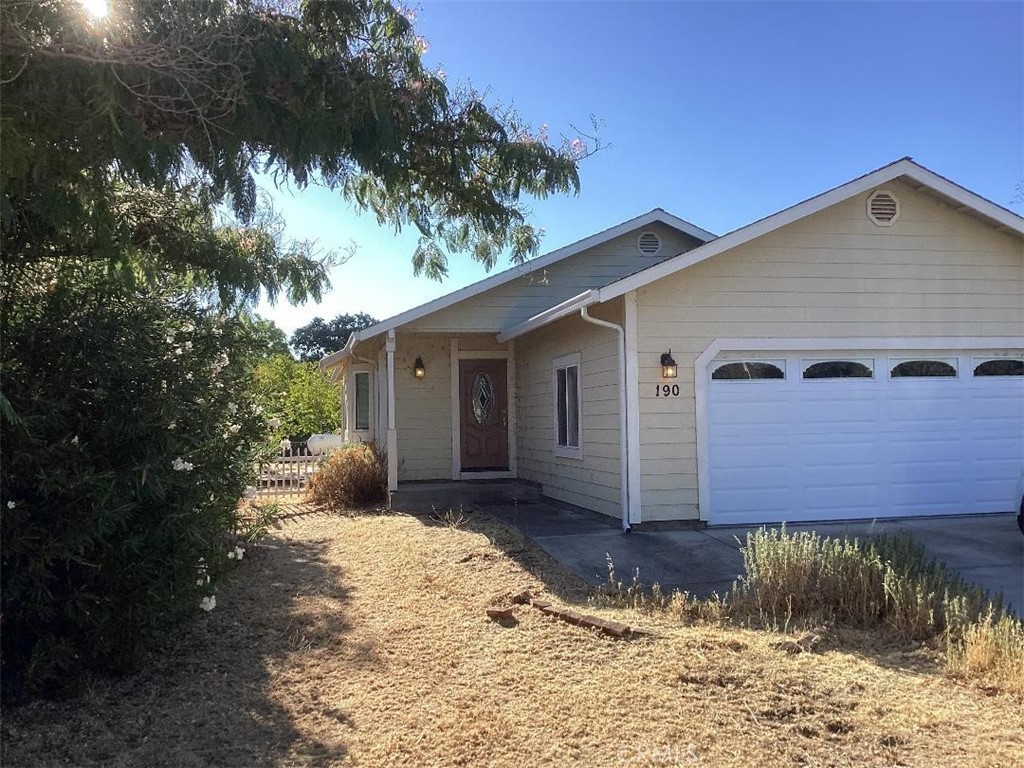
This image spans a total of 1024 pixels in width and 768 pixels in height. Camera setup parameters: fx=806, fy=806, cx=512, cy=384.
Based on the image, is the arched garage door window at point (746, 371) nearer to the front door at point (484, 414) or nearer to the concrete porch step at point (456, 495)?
the concrete porch step at point (456, 495)

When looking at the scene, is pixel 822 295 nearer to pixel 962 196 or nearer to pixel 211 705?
pixel 962 196

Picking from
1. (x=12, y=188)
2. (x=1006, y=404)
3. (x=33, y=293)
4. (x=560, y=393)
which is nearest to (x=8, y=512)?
(x=33, y=293)

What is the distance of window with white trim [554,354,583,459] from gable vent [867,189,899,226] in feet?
13.6

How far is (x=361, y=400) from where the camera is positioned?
1736 centimetres

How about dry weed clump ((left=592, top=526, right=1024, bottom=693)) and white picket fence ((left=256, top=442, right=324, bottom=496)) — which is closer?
dry weed clump ((left=592, top=526, right=1024, bottom=693))

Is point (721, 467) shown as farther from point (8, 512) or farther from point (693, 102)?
point (8, 512)

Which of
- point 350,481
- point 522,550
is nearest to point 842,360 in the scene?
point 522,550

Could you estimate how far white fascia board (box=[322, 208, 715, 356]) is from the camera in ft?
39.4

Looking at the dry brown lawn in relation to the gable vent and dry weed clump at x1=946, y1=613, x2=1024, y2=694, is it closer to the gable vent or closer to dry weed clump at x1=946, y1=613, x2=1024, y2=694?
dry weed clump at x1=946, y1=613, x2=1024, y2=694

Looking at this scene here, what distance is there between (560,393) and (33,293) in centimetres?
825

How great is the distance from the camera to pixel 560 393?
12234mm

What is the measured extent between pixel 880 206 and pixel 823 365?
2.10m

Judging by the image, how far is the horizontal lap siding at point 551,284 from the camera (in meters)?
12.8

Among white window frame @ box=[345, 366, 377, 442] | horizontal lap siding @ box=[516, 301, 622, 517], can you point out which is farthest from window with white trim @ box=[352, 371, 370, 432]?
horizontal lap siding @ box=[516, 301, 622, 517]
